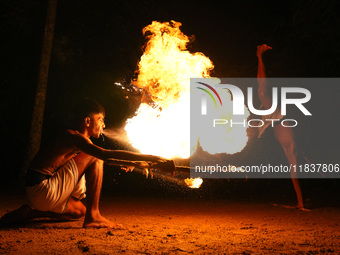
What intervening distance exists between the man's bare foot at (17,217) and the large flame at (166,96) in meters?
1.78

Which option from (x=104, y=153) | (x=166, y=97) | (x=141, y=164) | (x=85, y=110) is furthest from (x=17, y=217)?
(x=166, y=97)

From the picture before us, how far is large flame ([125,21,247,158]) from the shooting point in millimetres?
6102

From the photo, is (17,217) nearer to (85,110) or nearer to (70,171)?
(70,171)

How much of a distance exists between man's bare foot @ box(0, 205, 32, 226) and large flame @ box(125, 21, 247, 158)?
70.0 inches

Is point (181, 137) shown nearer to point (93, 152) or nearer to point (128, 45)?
point (93, 152)

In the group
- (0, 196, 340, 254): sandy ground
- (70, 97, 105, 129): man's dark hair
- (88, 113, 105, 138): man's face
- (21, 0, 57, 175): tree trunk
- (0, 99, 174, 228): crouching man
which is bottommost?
(0, 196, 340, 254): sandy ground

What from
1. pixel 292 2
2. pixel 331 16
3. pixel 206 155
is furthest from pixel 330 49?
pixel 206 155

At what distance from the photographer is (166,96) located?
659cm

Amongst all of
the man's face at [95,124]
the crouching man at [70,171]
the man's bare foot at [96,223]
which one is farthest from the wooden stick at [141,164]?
the man's bare foot at [96,223]

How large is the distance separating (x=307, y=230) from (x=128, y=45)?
29.2ft

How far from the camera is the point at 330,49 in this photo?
12.8 m

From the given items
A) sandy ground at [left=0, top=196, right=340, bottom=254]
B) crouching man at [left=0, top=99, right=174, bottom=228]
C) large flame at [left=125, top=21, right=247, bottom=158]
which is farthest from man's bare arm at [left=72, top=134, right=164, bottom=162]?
large flame at [left=125, top=21, right=247, bottom=158]

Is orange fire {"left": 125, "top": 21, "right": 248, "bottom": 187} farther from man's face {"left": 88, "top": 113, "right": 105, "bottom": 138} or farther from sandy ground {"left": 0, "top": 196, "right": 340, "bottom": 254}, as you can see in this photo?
sandy ground {"left": 0, "top": 196, "right": 340, "bottom": 254}

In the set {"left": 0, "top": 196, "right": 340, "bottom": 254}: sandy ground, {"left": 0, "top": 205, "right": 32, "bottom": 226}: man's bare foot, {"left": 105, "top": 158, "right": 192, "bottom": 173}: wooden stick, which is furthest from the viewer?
{"left": 0, "top": 205, "right": 32, "bottom": 226}: man's bare foot
